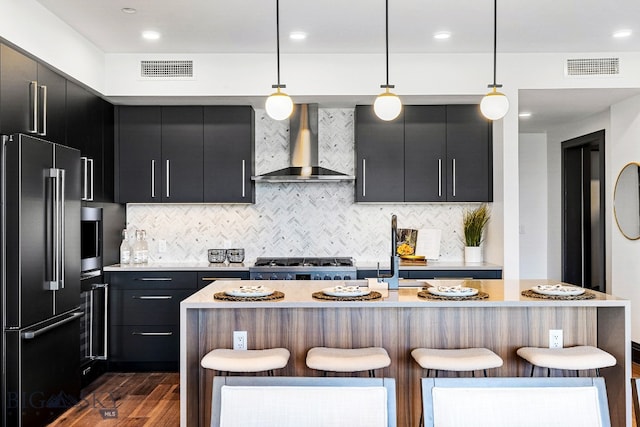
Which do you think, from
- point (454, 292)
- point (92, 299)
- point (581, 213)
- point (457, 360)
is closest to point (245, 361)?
point (457, 360)

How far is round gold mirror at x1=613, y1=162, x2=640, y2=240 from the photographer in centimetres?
496

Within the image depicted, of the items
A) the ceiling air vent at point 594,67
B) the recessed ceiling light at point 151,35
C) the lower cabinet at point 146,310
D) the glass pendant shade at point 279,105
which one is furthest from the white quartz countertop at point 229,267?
the glass pendant shade at point 279,105

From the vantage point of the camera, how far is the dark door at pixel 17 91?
10.4 ft

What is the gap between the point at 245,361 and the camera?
267 centimetres

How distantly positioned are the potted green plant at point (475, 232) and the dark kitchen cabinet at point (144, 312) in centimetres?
254

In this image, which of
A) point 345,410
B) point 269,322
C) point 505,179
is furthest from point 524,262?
point 345,410

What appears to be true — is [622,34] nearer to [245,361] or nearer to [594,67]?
[594,67]

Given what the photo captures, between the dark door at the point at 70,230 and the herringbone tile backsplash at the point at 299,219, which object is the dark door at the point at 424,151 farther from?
the dark door at the point at 70,230

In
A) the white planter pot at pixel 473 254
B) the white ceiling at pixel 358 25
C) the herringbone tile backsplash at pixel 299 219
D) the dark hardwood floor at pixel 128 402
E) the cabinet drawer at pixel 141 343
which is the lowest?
the dark hardwood floor at pixel 128 402

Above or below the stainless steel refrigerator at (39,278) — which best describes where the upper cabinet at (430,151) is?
above

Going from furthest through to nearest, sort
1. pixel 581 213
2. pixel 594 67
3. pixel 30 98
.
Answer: pixel 581 213 → pixel 594 67 → pixel 30 98

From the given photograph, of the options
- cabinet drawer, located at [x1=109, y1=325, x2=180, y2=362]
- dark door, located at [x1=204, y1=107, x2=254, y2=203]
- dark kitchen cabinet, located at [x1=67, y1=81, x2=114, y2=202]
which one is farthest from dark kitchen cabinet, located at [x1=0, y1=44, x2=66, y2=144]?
cabinet drawer, located at [x1=109, y1=325, x2=180, y2=362]

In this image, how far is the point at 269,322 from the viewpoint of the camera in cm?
311

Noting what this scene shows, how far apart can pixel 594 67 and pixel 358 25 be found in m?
2.14
